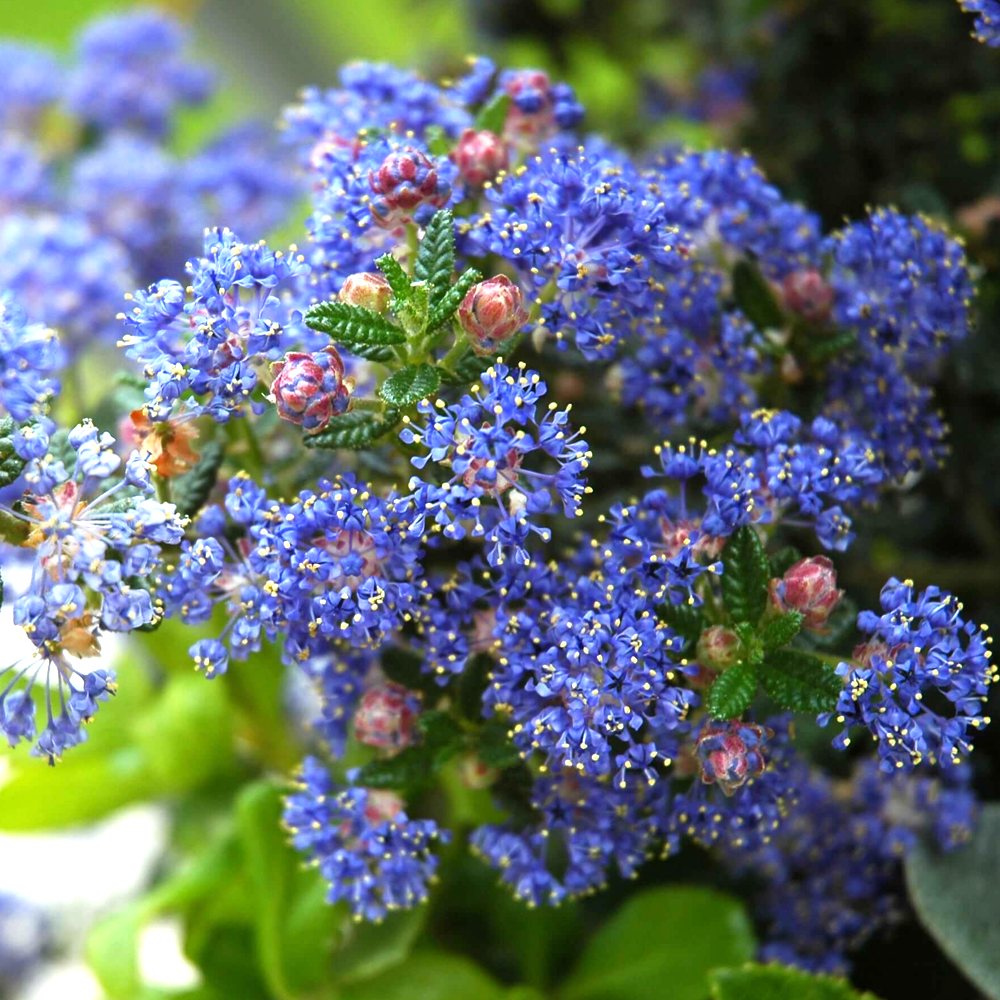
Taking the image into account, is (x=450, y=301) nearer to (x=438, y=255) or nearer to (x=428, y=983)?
(x=438, y=255)

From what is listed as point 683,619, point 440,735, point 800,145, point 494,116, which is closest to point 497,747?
point 440,735

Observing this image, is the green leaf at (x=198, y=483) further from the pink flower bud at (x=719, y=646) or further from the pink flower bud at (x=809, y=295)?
the pink flower bud at (x=809, y=295)

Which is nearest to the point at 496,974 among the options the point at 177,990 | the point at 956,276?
the point at 177,990

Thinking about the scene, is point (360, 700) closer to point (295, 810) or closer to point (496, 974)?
point (295, 810)

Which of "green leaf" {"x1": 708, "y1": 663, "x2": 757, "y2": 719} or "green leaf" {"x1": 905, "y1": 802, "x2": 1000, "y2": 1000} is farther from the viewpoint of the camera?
"green leaf" {"x1": 905, "y1": 802, "x2": 1000, "y2": 1000}

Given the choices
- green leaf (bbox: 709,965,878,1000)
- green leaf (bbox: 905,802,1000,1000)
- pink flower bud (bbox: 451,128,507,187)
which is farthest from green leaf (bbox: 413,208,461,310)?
green leaf (bbox: 905,802,1000,1000)

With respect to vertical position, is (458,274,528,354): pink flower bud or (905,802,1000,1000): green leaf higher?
(458,274,528,354): pink flower bud

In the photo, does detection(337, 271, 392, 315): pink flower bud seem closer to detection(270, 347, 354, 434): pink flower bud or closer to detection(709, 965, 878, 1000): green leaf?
detection(270, 347, 354, 434): pink flower bud
